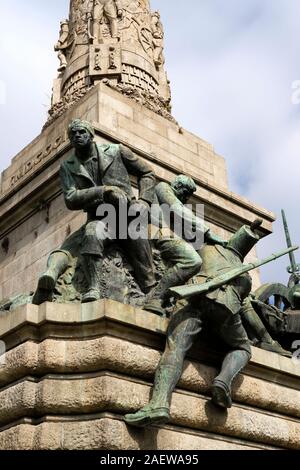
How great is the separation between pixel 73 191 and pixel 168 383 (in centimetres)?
283

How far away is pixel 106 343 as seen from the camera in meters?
7.18

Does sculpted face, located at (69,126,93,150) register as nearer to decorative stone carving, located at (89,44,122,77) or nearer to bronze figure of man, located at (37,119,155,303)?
bronze figure of man, located at (37,119,155,303)

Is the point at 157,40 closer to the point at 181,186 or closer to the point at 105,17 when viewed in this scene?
the point at 105,17

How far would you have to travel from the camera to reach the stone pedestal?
687 centimetres

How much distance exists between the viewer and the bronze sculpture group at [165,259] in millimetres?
7688

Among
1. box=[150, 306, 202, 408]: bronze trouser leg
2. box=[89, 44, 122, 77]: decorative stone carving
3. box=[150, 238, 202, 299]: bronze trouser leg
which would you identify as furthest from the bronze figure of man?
box=[89, 44, 122, 77]: decorative stone carving

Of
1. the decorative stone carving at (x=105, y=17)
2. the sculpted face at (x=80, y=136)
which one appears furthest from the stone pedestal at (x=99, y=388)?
the decorative stone carving at (x=105, y=17)

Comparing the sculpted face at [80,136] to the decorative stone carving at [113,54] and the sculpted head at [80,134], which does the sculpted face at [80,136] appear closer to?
the sculpted head at [80,134]

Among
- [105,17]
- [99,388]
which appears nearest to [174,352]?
[99,388]

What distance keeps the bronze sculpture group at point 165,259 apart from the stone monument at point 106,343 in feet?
0.55

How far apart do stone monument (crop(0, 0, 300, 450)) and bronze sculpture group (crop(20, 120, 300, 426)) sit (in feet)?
0.55
